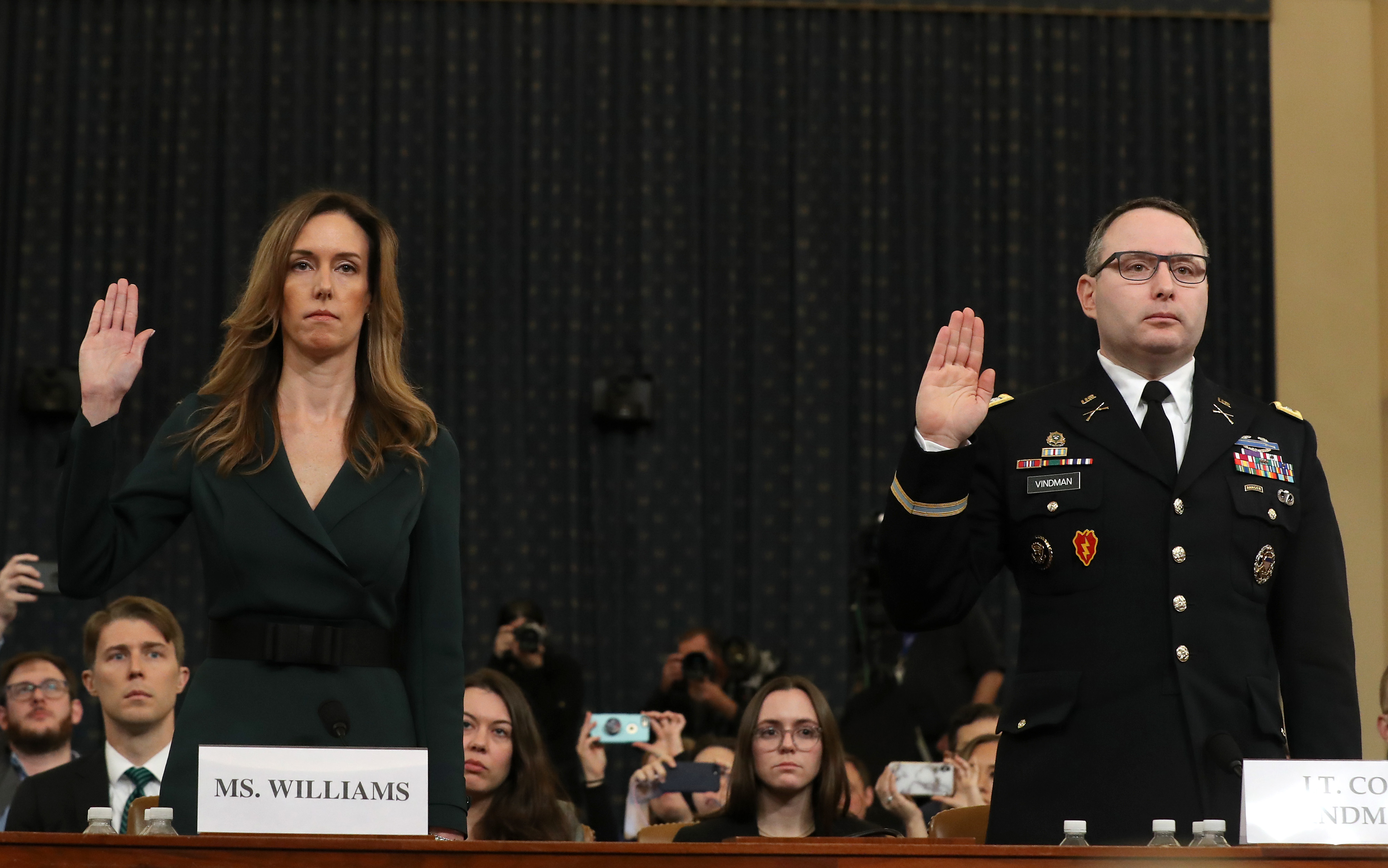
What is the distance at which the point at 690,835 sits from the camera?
3371mm

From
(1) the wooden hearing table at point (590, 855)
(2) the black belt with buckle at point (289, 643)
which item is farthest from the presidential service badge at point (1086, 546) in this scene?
(2) the black belt with buckle at point (289, 643)

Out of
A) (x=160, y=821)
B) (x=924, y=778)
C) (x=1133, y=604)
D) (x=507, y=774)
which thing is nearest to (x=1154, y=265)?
(x=1133, y=604)

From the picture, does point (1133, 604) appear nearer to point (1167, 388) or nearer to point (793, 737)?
point (1167, 388)

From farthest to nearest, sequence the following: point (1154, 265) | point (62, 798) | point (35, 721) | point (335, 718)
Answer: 1. point (35, 721)
2. point (62, 798)
3. point (1154, 265)
4. point (335, 718)

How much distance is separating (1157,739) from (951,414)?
44cm

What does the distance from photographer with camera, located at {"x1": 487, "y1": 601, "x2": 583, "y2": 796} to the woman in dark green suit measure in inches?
143

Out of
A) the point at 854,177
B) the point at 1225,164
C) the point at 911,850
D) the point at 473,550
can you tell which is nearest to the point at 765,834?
the point at 911,850

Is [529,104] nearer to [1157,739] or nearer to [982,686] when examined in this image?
[982,686]

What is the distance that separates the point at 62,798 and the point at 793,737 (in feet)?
5.10

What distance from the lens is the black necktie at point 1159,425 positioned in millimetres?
2148

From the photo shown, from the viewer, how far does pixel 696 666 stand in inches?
228

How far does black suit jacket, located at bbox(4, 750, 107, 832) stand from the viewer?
372 cm

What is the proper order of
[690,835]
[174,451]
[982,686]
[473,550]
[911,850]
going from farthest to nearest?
[473,550], [982,686], [690,835], [174,451], [911,850]

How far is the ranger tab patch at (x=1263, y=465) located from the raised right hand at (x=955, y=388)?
316mm
